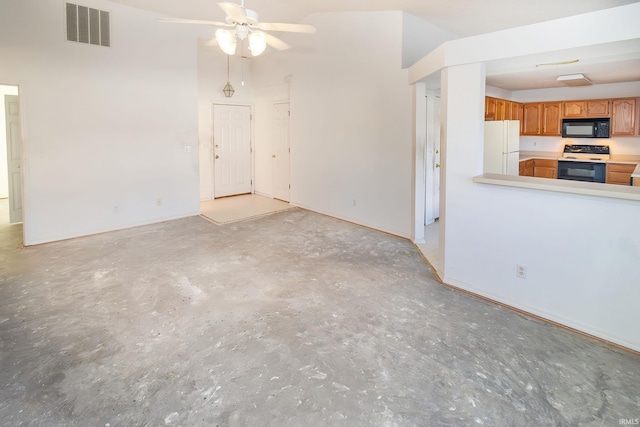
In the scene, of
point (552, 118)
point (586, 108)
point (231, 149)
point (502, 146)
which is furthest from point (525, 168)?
point (231, 149)

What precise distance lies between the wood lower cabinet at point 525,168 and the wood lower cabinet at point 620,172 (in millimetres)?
1289

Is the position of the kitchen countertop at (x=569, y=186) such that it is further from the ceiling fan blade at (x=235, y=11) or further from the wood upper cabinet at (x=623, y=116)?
the wood upper cabinet at (x=623, y=116)

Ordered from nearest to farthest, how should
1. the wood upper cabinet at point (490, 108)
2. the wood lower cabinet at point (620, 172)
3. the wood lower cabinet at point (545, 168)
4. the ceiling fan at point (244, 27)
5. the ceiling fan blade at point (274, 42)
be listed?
the ceiling fan at point (244, 27) < the ceiling fan blade at point (274, 42) < the wood lower cabinet at point (620, 172) < the wood upper cabinet at point (490, 108) < the wood lower cabinet at point (545, 168)

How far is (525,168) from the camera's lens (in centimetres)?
718

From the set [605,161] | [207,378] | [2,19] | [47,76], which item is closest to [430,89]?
[605,161]

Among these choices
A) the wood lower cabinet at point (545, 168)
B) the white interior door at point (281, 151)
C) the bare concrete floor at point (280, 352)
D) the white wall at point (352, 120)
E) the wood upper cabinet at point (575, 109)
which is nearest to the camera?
the bare concrete floor at point (280, 352)

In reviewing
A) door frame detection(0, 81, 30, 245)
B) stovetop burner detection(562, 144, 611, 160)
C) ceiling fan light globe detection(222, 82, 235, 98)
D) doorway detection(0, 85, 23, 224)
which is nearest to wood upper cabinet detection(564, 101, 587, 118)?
stovetop burner detection(562, 144, 611, 160)

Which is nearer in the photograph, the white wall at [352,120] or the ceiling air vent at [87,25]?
the ceiling air vent at [87,25]

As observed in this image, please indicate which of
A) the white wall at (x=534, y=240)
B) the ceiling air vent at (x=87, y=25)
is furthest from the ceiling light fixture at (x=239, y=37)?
the ceiling air vent at (x=87, y=25)

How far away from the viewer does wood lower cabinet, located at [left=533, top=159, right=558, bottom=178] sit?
23.5 feet

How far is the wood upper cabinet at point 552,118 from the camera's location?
7.11m

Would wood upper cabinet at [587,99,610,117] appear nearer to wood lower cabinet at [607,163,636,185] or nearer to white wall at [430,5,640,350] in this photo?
wood lower cabinet at [607,163,636,185]

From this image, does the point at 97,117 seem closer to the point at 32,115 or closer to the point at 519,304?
the point at 32,115

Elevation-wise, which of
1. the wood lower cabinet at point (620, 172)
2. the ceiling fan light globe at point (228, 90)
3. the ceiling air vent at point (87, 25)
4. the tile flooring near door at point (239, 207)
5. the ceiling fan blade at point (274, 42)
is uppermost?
the ceiling air vent at point (87, 25)
